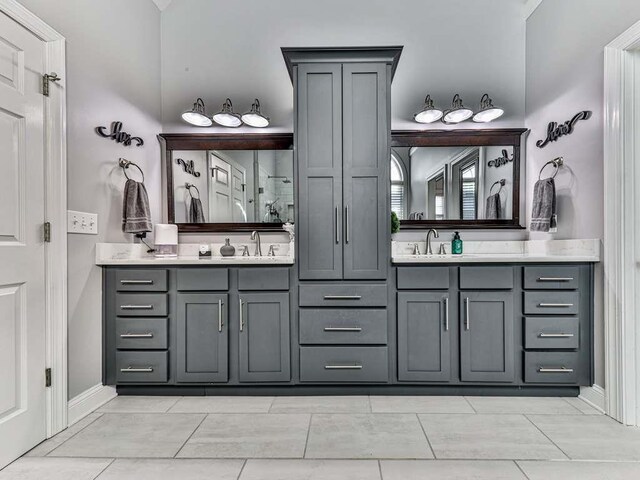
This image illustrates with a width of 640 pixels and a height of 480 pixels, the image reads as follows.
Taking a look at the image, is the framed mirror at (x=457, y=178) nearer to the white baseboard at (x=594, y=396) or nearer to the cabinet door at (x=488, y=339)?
the cabinet door at (x=488, y=339)

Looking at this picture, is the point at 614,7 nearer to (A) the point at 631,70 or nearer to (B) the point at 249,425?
(A) the point at 631,70

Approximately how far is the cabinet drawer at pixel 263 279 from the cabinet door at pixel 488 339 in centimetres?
111

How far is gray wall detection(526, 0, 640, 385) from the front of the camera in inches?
88.1

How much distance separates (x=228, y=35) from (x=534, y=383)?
11.0 ft

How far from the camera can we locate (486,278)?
239 cm

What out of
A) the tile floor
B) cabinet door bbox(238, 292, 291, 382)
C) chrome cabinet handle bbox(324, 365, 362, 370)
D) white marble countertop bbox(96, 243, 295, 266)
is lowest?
the tile floor

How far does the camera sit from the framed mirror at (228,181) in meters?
3.10

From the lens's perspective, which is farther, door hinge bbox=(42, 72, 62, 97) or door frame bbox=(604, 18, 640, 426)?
door frame bbox=(604, 18, 640, 426)

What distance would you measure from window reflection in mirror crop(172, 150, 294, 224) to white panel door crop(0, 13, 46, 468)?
128 cm

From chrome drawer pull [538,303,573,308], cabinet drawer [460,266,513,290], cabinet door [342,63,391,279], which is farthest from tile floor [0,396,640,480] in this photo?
cabinet door [342,63,391,279]

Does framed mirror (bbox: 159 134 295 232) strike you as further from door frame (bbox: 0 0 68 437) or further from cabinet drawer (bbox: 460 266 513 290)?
cabinet drawer (bbox: 460 266 513 290)

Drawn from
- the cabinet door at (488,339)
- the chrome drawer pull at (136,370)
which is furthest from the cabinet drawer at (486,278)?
the chrome drawer pull at (136,370)

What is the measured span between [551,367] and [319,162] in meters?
1.88

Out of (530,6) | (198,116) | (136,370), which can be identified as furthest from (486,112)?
(136,370)
